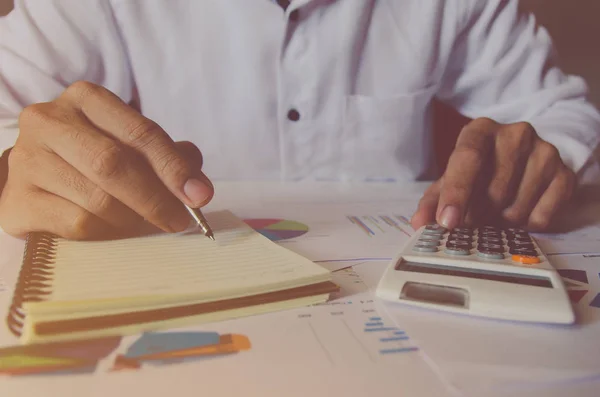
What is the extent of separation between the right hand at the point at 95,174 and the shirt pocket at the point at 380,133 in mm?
453

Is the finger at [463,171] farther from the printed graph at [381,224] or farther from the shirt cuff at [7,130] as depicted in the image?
the shirt cuff at [7,130]

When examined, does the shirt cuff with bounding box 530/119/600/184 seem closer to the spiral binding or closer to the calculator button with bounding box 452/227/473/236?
the calculator button with bounding box 452/227/473/236

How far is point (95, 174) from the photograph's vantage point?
371mm

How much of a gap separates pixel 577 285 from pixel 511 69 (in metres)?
0.58

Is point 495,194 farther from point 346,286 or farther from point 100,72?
point 100,72

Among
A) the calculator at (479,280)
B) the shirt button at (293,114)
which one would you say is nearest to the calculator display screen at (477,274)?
the calculator at (479,280)

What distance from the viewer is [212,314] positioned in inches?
10.4

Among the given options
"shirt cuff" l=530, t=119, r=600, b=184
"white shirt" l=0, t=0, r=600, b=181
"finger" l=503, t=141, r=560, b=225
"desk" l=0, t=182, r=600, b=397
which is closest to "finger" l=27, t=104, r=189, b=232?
"desk" l=0, t=182, r=600, b=397

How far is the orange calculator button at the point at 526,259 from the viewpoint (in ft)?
1.06

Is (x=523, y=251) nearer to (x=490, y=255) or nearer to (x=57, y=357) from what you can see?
(x=490, y=255)

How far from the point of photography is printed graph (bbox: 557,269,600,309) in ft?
0.99

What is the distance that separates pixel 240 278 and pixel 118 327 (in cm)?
7

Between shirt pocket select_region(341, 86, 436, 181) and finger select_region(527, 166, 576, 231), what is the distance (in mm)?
320

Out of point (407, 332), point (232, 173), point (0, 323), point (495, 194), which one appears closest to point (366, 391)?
point (407, 332)
